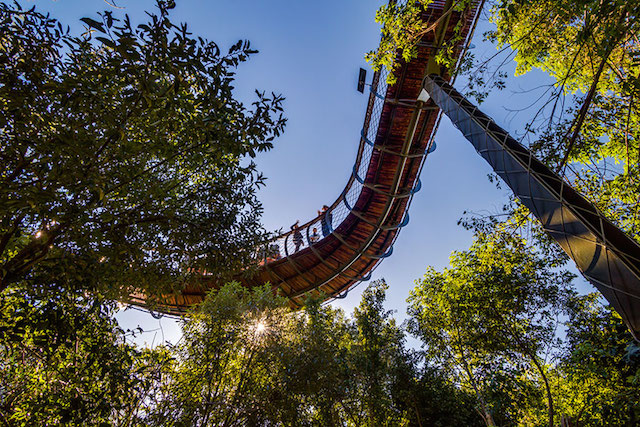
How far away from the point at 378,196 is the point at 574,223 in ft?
22.7

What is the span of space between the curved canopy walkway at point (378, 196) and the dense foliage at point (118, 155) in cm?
249

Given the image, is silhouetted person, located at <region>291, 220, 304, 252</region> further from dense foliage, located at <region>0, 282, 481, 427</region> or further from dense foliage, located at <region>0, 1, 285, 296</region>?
dense foliage, located at <region>0, 1, 285, 296</region>

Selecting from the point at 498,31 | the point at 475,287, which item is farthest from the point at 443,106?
the point at 475,287

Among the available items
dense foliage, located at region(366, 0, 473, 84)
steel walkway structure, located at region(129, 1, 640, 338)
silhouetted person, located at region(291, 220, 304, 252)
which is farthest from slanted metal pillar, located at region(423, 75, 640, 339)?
silhouetted person, located at region(291, 220, 304, 252)

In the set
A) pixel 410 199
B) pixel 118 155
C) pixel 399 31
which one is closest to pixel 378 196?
pixel 410 199

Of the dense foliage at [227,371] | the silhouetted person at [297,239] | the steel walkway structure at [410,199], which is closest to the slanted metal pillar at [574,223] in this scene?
the steel walkway structure at [410,199]

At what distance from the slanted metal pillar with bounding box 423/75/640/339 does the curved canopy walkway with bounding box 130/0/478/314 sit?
9.87 ft

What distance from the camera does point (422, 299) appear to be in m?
10.6

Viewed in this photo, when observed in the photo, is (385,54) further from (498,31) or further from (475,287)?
(475,287)

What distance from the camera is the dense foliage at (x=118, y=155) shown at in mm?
2410

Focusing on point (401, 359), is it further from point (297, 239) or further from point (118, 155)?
point (118, 155)

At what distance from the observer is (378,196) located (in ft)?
33.4

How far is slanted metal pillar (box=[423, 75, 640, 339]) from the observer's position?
110 inches

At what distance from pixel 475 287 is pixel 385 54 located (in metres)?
6.46
